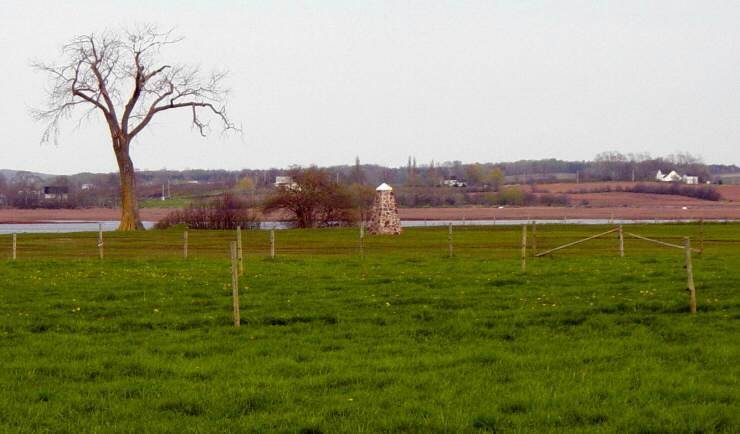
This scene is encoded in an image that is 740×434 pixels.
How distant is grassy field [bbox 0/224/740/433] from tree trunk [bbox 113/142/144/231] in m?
36.7

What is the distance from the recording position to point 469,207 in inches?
5359

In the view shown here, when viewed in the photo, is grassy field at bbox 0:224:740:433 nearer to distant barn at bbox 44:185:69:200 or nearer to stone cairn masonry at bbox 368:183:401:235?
stone cairn masonry at bbox 368:183:401:235

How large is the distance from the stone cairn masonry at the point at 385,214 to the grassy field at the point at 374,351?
102ft

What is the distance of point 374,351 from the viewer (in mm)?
12438

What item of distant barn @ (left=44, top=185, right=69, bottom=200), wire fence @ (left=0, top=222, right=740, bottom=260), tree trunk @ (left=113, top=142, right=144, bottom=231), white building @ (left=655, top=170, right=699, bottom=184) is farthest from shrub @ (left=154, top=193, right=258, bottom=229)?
white building @ (left=655, top=170, right=699, bottom=184)

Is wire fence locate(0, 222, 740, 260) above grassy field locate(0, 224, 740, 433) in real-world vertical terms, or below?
below

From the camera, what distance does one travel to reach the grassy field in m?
8.96

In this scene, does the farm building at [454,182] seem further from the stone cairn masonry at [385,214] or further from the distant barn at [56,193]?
the stone cairn masonry at [385,214]

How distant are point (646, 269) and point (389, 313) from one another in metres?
9.08

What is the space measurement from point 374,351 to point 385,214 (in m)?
42.5

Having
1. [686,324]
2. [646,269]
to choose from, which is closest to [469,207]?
[646,269]

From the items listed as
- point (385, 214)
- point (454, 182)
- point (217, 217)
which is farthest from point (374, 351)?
point (454, 182)

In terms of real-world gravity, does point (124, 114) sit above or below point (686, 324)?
above

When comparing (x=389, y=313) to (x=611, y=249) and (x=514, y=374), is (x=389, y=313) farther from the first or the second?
(x=611, y=249)
